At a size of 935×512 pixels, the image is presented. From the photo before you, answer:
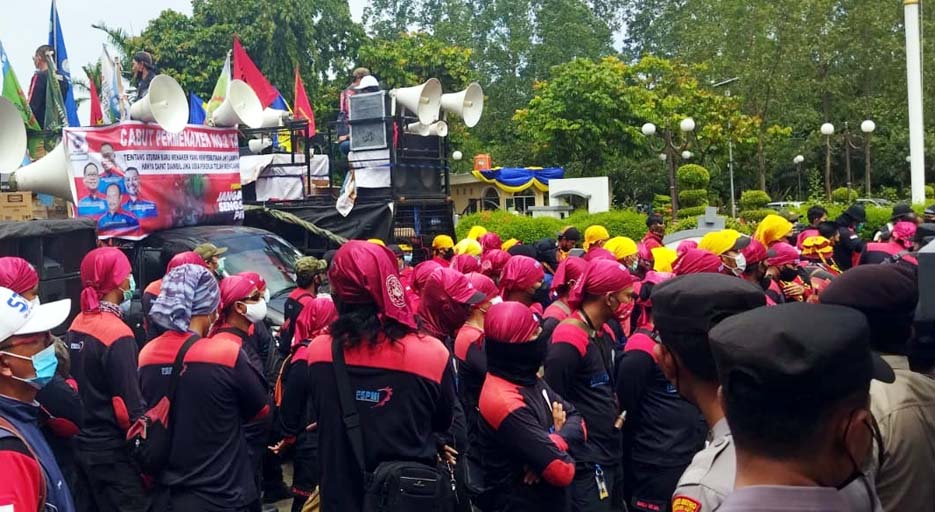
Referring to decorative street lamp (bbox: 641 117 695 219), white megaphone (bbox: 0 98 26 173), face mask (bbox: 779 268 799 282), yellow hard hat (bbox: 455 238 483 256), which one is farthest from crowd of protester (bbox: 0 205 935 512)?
decorative street lamp (bbox: 641 117 695 219)

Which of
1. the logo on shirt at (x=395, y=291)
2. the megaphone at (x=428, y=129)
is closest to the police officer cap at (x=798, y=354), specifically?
the logo on shirt at (x=395, y=291)

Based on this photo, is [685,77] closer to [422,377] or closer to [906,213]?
[906,213]

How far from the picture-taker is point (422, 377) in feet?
12.4

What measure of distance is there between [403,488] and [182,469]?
1272mm

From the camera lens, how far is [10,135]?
31.9 ft

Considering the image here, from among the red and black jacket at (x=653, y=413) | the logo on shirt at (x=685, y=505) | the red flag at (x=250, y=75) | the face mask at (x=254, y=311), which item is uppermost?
the red flag at (x=250, y=75)

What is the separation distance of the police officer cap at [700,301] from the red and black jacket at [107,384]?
10.5 feet

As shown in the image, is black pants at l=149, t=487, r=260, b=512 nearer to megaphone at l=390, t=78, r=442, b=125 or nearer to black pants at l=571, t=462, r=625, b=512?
black pants at l=571, t=462, r=625, b=512

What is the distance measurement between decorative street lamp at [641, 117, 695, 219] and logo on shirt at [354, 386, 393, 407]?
1803 cm

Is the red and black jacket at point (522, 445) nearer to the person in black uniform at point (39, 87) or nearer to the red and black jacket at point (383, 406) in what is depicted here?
the red and black jacket at point (383, 406)

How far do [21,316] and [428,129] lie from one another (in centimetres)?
1085

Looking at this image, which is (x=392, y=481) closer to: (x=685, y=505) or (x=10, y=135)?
(x=685, y=505)

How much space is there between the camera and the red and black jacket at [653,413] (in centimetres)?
457

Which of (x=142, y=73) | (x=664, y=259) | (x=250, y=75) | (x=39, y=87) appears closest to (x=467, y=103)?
(x=250, y=75)
